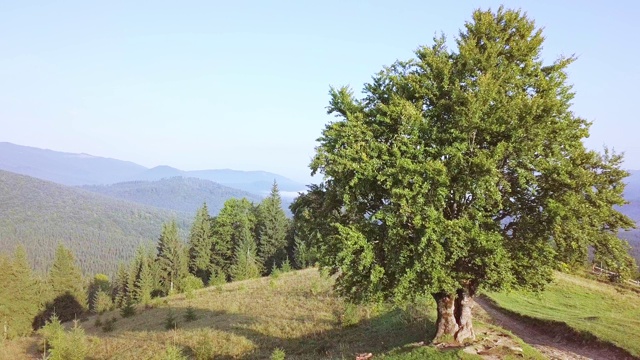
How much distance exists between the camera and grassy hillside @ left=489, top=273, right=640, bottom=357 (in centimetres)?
2314

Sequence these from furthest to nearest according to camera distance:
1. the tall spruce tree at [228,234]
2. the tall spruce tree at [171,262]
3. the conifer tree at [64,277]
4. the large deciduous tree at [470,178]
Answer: the tall spruce tree at [171,262] → the tall spruce tree at [228,234] → the conifer tree at [64,277] → the large deciduous tree at [470,178]

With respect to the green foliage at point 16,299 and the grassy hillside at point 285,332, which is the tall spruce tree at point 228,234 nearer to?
the green foliage at point 16,299

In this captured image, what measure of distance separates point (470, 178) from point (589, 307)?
26123 mm

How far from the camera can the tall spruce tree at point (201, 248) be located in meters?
84.6

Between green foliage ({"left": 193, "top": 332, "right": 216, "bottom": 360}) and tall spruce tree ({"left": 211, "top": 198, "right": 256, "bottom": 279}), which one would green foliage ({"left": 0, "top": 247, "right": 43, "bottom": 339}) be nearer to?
tall spruce tree ({"left": 211, "top": 198, "right": 256, "bottom": 279})

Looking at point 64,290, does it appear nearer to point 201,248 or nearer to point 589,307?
point 201,248

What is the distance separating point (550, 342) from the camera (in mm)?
23984

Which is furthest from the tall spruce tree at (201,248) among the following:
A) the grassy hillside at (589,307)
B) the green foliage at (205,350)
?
the grassy hillside at (589,307)

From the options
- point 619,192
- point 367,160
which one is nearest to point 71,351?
point 367,160

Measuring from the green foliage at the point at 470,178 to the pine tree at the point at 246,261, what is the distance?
189 feet

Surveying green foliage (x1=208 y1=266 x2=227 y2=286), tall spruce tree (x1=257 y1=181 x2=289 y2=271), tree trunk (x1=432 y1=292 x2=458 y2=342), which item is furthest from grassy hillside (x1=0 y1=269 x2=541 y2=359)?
tall spruce tree (x1=257 y1=181 x2=289 y2=271)

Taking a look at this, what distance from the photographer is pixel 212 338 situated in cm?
2866

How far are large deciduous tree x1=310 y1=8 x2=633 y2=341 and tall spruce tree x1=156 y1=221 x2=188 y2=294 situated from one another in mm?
74082

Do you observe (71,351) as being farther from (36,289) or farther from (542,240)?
(36,289)
